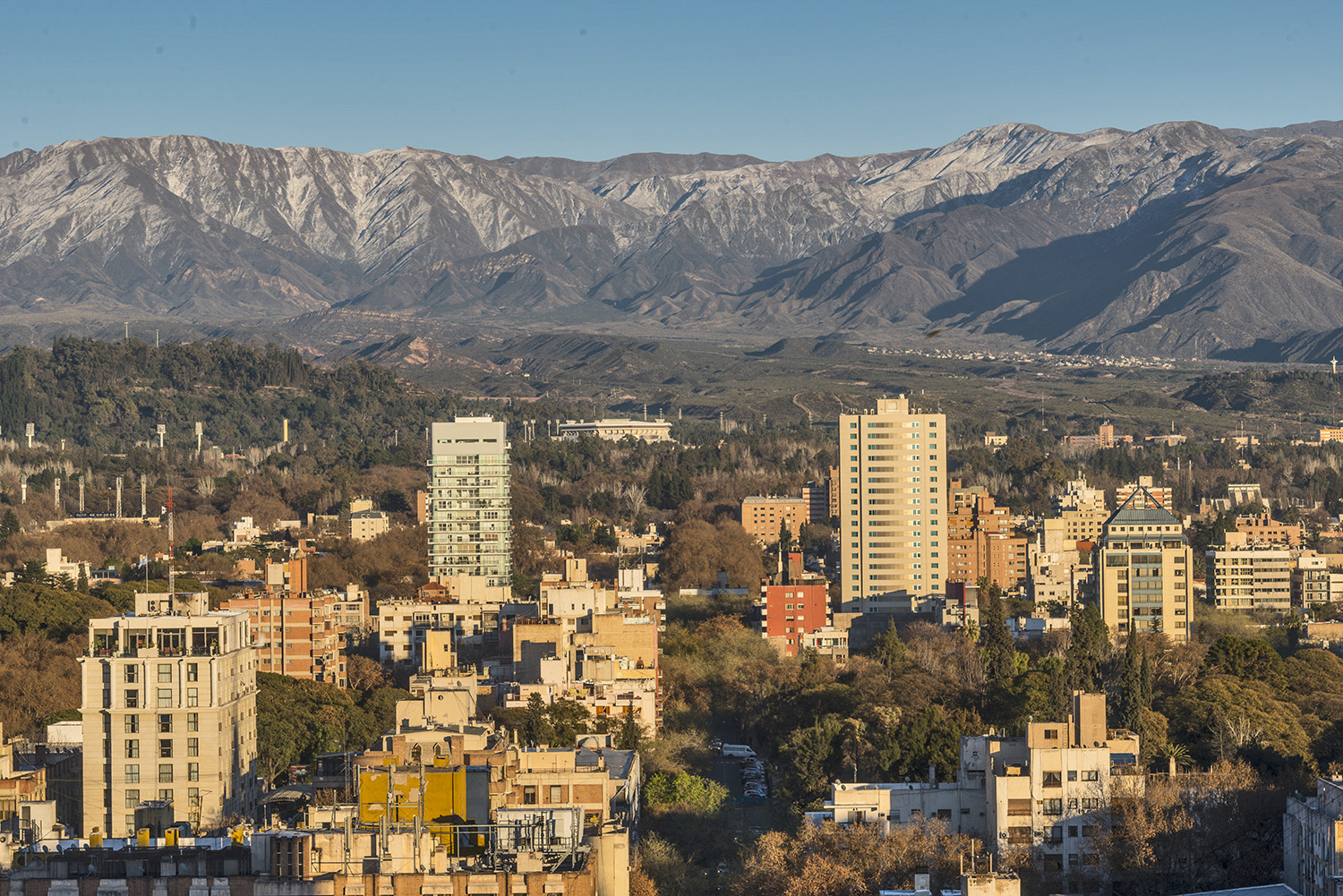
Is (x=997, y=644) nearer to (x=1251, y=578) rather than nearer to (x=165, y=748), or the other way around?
(x=165, y=748)

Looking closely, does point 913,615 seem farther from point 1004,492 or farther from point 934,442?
point 1004,492

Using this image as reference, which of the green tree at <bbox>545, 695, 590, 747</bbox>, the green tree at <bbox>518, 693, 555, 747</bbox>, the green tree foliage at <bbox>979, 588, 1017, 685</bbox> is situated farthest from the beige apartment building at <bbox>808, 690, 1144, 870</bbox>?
the green tree foliage at <bbox>979, 588, 1017, 685</bbox>

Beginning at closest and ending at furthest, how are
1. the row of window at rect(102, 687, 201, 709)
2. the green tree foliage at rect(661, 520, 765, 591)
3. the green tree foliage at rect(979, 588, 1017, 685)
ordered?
the row of window at rect(102, 687, 201, 709) < the green tree foliage at rect(979, 588, 1017, 685) < the green tree foliage at rect(661, 520, 765, 591)

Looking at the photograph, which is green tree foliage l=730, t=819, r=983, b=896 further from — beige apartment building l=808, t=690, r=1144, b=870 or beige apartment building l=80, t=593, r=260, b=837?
beige apartment building l=80, t=593, r=260, b=837

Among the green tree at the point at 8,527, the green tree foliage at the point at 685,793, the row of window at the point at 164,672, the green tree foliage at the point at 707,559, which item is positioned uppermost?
the green tree at the point at 8,527

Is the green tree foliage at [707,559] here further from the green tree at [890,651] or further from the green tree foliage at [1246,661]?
the green tree foliage at [1246,661]

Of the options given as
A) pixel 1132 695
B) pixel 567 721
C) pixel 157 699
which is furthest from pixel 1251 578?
pixel 157 699

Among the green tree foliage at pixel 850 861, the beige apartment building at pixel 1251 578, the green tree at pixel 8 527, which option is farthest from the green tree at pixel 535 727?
the green tree at pixel 8 527
